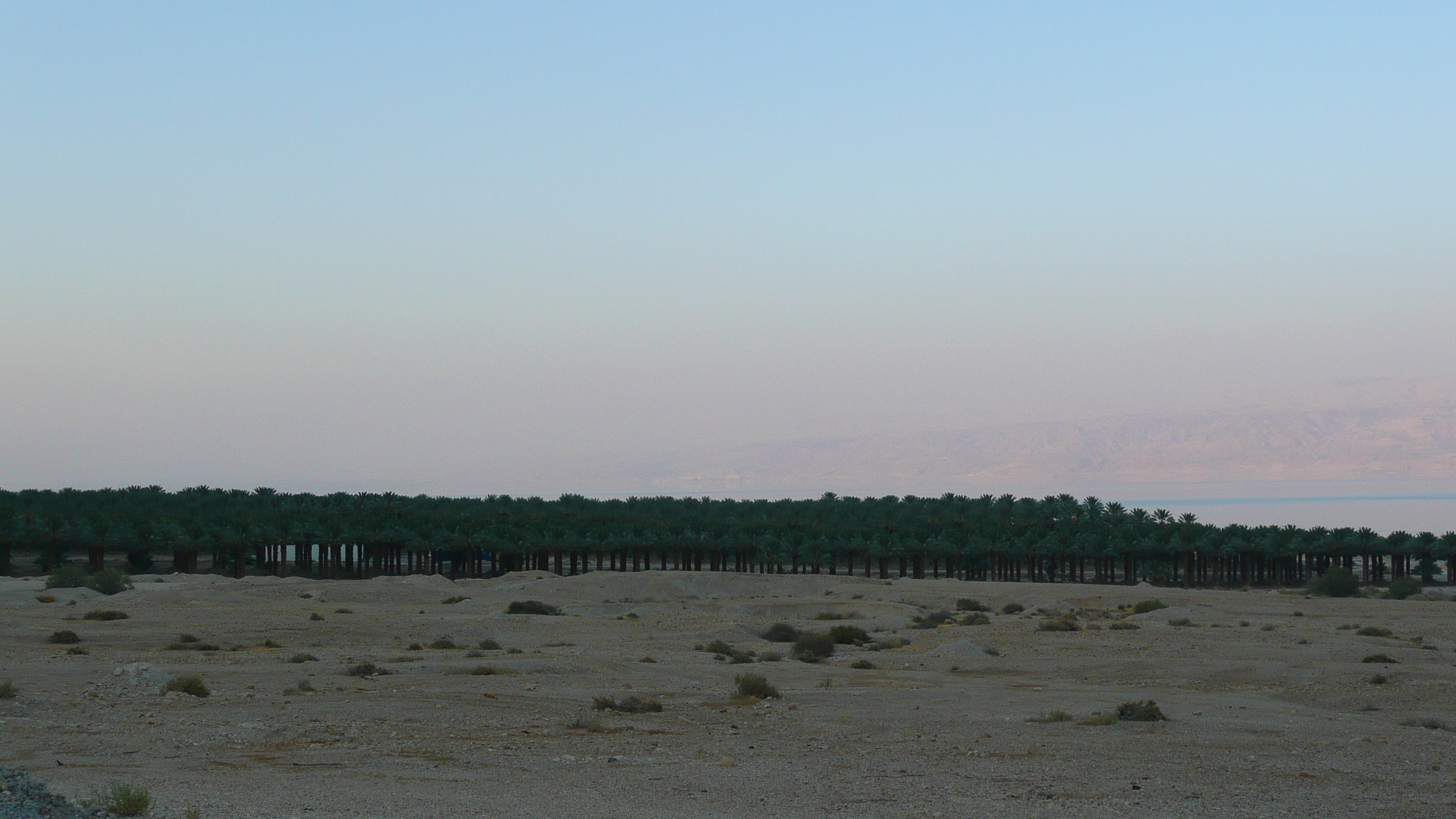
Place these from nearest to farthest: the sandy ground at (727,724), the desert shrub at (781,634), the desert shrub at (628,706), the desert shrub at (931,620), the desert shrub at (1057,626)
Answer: the sandy ground at (727,724) → the desert shrub at (628,706) → the desert shrub at (781,634) → the desert shrub at (1057,626) → the desert shrub at (931,620)

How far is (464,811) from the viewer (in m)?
13.5

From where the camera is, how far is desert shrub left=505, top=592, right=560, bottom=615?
57.0 meters

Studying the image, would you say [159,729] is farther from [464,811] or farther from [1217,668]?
[1217,668]

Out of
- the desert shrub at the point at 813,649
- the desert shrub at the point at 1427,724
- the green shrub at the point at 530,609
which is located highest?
the desert shrub at the point at 1427,724

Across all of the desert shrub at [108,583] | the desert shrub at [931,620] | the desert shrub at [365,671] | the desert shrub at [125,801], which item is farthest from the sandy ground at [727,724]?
the desert shrub at [108,583]

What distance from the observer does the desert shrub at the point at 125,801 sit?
1192cm

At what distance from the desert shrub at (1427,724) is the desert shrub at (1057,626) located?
22.1 meters

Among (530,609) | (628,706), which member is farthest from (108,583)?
(628,706)

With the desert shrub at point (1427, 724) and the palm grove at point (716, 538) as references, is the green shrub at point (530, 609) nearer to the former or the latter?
the desert shrub at point (1427, 724)

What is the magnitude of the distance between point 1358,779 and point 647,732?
1096 centimetres

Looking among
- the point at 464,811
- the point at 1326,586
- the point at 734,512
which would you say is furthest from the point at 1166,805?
the point at 734,512

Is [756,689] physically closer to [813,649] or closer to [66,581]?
[813,649]

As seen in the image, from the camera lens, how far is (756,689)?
25.8 meters

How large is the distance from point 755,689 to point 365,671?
9.54m
